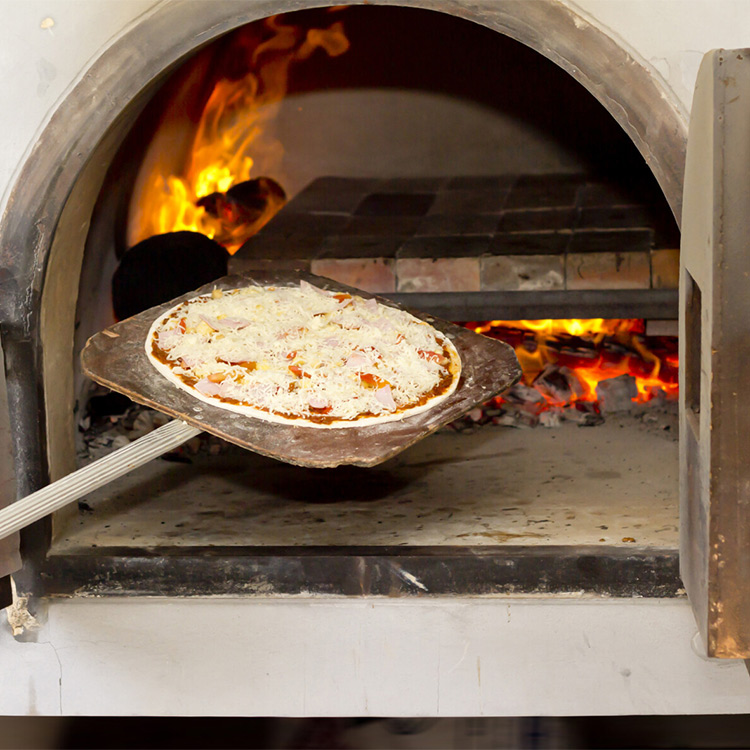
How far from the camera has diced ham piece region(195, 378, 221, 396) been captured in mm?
1814

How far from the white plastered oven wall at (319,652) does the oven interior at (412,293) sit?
6 centimetres

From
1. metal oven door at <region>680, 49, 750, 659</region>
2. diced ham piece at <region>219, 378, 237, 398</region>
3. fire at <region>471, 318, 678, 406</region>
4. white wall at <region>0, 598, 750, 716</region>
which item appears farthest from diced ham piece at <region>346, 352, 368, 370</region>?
fire at <region>471, 318, 678, 406</region>

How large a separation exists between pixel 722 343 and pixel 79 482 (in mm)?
1072

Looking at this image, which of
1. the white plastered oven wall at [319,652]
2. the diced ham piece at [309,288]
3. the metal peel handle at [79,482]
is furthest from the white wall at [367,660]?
the diced ham piece at [309,288]

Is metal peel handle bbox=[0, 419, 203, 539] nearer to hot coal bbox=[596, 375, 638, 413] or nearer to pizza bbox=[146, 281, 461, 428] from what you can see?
pizza bbox=[146, 281, 461, 428]

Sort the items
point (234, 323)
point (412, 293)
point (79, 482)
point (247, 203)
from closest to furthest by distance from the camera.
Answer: point (79, 482)
point (234, 323)
point (412, 293)
point (247, 203)

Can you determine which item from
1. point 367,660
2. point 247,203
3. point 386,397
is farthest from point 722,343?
point 247,203

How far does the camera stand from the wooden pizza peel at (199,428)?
65.2 inches

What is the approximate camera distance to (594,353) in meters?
2.90

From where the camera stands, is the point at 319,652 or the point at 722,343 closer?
the point at 722,343

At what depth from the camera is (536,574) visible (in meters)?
1.90

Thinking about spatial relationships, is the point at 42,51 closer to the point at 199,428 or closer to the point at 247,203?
the point at 199,428

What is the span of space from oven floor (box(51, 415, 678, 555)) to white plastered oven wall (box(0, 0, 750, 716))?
139 millimetres

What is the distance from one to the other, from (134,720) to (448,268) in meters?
1.32
